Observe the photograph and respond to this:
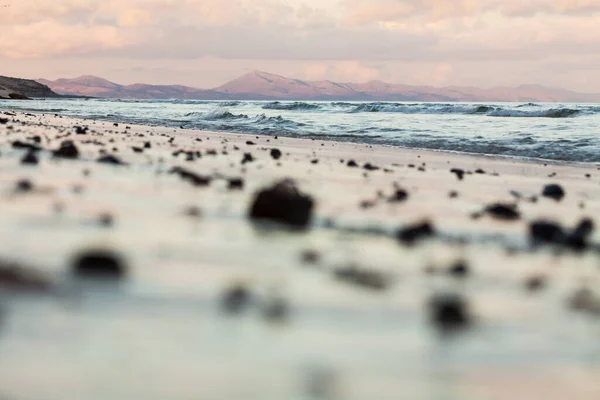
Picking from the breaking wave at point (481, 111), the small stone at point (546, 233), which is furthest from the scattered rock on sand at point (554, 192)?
the breaking wave at point (481, 111)

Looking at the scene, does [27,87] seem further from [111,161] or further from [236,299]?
[236,299]

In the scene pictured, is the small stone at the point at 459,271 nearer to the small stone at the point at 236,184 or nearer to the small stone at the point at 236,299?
the small stone at the point at 236,299

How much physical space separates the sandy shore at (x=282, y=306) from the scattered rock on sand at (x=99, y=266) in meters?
0.03

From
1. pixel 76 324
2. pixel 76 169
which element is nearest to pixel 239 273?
pixel 76 324

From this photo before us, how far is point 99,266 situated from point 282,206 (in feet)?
3.71

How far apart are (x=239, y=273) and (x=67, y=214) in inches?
44.2

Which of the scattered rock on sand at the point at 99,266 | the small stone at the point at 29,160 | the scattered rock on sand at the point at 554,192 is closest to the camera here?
the scattered rock on sand at the point at 99,266

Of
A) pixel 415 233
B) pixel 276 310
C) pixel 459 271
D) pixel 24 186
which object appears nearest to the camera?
pixel 276 310

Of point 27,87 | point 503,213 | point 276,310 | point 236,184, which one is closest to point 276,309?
point 276,310

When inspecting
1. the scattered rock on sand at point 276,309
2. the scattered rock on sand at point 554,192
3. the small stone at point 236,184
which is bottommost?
the scattered rock on sand at point 554,192

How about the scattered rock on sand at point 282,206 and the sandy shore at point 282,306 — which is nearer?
the sandy shore at point 282,306

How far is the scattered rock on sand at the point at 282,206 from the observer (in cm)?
272

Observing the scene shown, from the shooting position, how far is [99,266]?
1.73 metres

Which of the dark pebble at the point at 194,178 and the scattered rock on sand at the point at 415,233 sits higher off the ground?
the dark pebble at the point at 194,178
